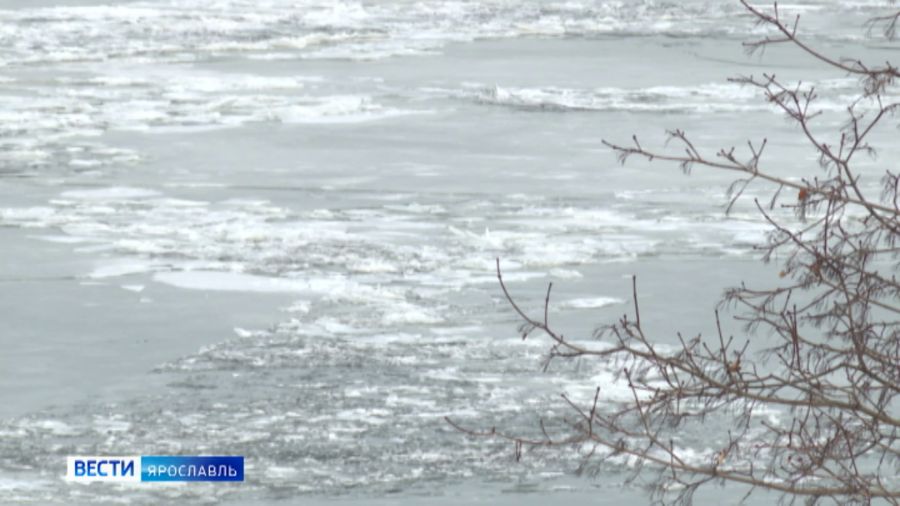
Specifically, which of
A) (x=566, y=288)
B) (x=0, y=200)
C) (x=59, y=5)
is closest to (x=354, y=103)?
(x=0, y=200)

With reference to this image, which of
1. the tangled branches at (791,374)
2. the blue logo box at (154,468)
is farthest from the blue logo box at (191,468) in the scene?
the tangled branches at (791,374)

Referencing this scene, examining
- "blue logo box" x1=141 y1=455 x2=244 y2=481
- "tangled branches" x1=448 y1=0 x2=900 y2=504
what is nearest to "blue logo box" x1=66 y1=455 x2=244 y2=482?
"blue logo box" x1=141 y1=455 x2=244 y2=481

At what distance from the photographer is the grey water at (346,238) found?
22.9ft

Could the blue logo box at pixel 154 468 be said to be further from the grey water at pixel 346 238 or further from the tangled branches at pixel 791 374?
the tangled branches at pixel 791 374

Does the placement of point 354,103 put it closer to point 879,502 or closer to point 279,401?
point 279,401

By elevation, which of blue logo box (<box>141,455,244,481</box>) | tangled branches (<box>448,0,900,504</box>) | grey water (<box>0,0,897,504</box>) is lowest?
grey water (<box>0,0,897,504</box>)

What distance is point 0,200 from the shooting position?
11875mm

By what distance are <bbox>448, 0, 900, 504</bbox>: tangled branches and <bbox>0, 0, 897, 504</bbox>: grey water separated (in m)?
0.20

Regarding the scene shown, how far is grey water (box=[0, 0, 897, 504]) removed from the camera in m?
6.97

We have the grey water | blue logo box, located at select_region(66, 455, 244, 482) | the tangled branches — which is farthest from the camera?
the grey water

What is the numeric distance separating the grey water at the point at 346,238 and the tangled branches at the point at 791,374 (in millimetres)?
196

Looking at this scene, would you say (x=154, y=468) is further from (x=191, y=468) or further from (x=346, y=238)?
(x=346, y=238)

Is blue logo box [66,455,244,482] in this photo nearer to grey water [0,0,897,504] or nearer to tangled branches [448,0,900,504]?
grey water [0,0,897,504]

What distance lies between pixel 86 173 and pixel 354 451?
661 centimetres
